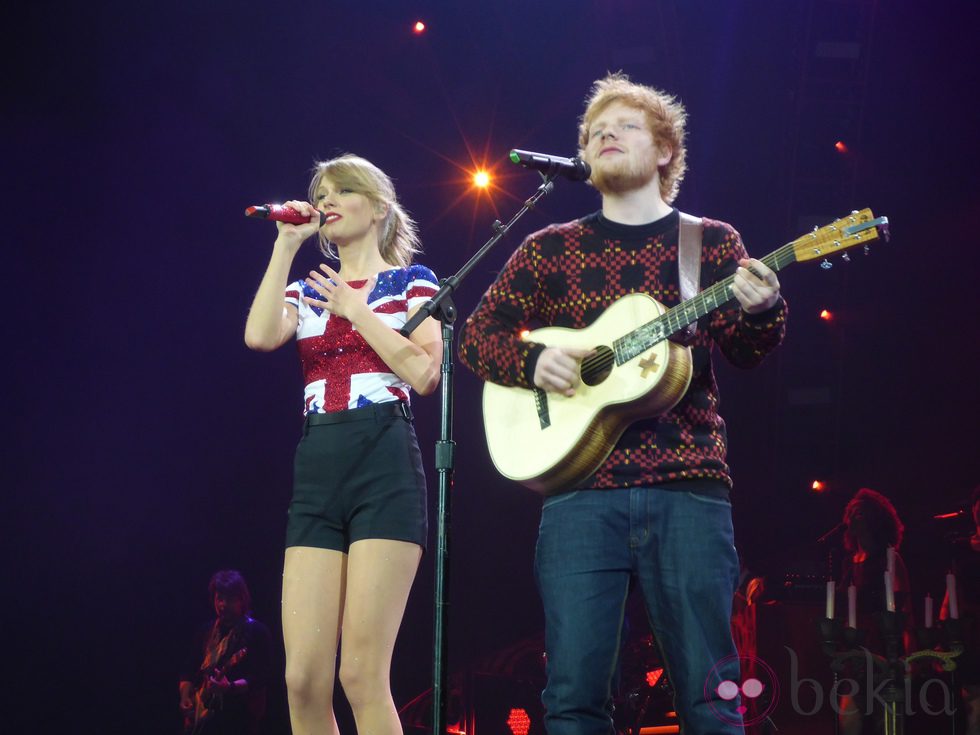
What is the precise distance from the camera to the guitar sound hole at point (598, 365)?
2576 millimetres

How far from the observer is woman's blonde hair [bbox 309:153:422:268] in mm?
3523

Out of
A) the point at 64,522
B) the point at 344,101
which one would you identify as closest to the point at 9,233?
the point at 64,522

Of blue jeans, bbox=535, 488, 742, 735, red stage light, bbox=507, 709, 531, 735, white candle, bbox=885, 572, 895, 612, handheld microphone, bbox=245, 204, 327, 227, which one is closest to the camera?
blue jeans, bbox=535, 488, 742, 735

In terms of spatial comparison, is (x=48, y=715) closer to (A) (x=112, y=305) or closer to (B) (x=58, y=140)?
(A) (x=112, y=305)

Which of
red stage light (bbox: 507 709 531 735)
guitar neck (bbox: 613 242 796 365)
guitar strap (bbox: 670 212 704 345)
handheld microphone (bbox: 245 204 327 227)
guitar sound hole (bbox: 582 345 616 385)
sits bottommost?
red stage light (bbox: 507 709 531 735)

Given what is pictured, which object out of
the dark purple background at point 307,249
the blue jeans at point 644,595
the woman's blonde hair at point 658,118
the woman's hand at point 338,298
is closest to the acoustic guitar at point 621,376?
the blue jeans at point 644,595

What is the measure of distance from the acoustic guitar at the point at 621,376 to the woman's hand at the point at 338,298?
0.76 meters

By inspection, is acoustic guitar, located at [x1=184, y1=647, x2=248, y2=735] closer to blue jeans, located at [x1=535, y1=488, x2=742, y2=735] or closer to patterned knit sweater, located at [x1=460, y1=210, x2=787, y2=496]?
patterned knit sweater, located at [x1=460, y1=210, x2=787, y2=496]

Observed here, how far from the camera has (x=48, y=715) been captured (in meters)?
7.10

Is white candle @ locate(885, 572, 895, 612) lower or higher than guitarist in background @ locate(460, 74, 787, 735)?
lower

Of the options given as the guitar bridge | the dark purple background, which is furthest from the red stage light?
the guitar bridge

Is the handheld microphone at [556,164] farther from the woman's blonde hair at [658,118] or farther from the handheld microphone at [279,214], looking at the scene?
the handheld microphone at [279,214]

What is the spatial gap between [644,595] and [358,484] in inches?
40.0

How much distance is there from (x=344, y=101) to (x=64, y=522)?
3.76m
